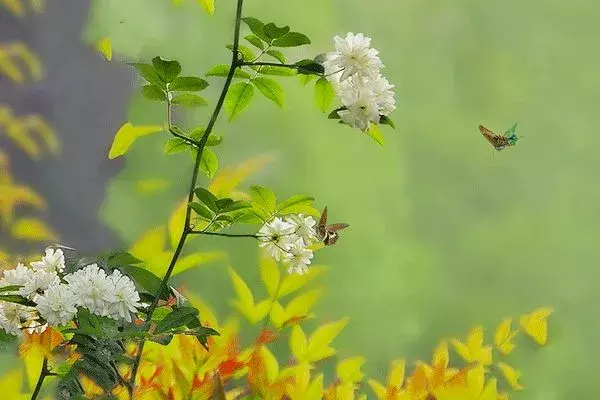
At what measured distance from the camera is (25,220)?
104 cm

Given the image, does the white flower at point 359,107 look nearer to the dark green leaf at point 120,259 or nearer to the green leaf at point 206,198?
the green leaf at point 206,198

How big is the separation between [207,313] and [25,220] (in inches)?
12.2

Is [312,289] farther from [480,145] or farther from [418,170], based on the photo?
[480,145]

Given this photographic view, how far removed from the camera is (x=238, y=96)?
0.82 m

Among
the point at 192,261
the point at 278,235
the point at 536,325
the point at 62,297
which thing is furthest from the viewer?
the point at 536,325

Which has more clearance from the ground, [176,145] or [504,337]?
[176,145]

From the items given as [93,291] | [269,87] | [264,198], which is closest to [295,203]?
[264,198]

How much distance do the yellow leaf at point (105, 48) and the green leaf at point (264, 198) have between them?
41 cm

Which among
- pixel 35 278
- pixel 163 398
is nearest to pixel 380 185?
pixel 163 398

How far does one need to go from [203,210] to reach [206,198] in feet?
0.04

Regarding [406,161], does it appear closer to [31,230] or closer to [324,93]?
[324,93]

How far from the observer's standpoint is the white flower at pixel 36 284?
27.7 inches

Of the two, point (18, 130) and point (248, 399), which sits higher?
point (18, 130)

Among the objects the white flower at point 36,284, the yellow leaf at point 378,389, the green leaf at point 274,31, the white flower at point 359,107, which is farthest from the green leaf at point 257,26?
the yellow leaf at point 378,389
